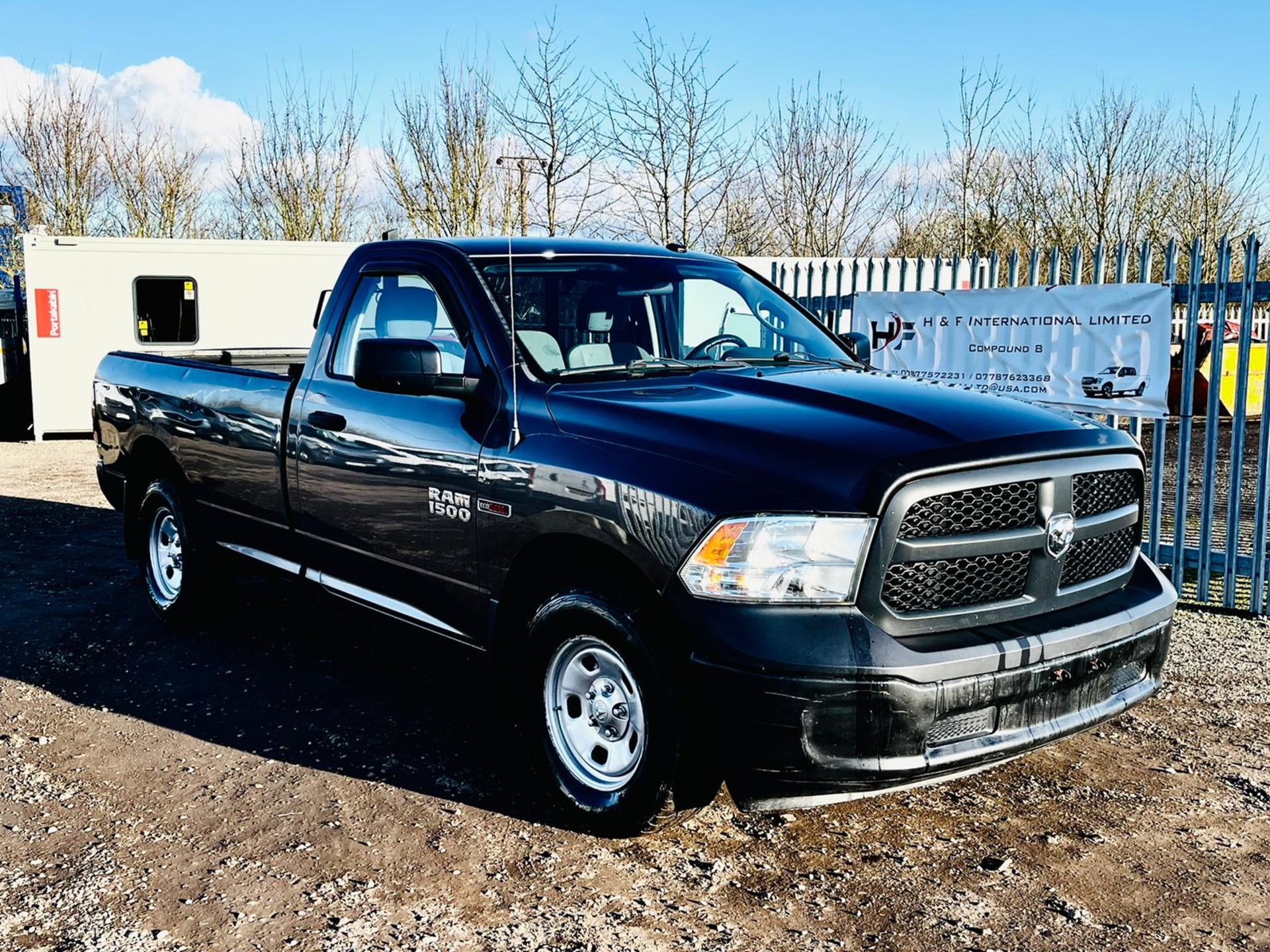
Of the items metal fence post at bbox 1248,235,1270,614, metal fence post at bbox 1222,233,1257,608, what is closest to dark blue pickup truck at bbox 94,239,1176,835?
metal fence post at bbox 1222,233,1257,608

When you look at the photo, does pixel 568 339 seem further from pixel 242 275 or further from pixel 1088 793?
pixel 242 275

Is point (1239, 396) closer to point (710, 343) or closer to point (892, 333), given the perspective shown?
point (892, 333)

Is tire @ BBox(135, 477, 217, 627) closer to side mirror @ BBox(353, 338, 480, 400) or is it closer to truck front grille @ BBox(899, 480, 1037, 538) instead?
side mirror @ BBox(353, 338, 480, 400)

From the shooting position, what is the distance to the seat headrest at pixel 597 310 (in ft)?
15.2

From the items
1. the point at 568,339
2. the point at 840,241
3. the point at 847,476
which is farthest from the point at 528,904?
the point at 840,241

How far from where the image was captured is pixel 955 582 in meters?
3.39

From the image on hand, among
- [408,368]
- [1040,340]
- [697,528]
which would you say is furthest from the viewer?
[1040,340]

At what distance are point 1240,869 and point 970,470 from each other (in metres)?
1.51

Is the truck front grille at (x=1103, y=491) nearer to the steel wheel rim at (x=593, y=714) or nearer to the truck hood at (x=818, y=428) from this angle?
the truck hood at (x=818, y=428)

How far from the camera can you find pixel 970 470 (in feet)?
11.1

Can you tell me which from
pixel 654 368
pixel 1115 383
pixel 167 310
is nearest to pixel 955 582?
pixel 654 368

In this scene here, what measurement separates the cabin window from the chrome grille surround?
14877 millimetres

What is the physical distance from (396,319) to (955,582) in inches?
104

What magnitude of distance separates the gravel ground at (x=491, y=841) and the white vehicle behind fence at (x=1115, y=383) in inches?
77.6
